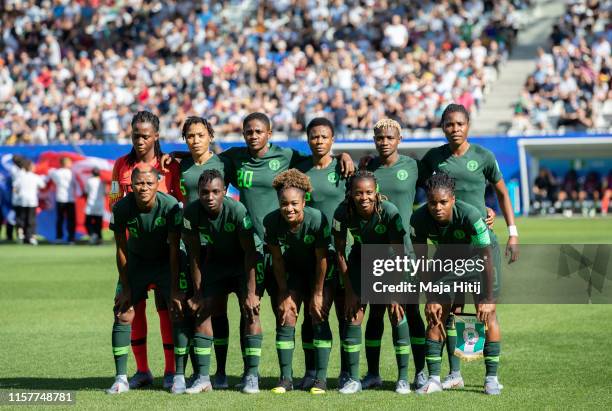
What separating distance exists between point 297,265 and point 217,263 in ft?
2.21

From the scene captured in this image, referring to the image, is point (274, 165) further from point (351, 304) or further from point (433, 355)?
point (433, 355)

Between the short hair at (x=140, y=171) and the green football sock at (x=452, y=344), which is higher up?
the short hair at (x=140, y=171)

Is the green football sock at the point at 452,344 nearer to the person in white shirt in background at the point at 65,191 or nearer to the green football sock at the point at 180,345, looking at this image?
the green football sock at the point at 180,345

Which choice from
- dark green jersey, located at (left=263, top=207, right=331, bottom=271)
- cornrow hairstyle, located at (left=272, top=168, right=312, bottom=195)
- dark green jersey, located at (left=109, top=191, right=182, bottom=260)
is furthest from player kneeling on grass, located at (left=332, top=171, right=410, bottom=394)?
dark green jersey, located at (left=109, top=191, right=182, bottom=260)

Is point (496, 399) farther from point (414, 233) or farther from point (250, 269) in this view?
point (250, 269)

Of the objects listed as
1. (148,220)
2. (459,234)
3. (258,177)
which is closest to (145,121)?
(148,220)

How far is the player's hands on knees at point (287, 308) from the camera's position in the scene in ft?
29.1

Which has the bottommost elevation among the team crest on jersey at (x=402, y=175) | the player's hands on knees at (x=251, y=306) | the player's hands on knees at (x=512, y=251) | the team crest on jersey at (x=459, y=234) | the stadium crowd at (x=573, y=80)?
the player's hands on knees at (x=251, y=306)

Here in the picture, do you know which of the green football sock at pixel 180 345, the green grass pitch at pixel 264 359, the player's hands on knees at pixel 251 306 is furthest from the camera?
the green football sock at pixel 180 345

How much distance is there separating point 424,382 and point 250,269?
1721 mm

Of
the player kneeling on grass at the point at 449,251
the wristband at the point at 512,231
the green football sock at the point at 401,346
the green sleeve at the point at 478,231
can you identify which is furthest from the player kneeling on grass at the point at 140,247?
the wristband at the point at 512,231

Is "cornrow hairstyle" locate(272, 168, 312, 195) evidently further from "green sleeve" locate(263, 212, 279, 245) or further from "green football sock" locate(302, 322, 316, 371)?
"green football sock" locate(302, 322, 316, 371)

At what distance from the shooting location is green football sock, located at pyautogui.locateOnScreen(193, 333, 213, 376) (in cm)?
886

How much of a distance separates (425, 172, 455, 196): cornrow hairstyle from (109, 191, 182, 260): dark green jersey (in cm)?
206
